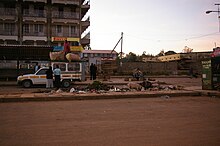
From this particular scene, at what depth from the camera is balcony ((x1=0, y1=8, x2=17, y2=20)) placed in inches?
1487

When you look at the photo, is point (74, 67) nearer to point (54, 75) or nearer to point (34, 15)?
point (54, 75)

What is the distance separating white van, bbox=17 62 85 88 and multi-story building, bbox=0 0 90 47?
933 inches

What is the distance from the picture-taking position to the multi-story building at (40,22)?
38250mm

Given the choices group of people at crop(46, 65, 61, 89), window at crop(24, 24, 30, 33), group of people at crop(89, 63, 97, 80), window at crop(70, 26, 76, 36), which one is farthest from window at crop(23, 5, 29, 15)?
group of people at crop(46, 65, 61, 89)

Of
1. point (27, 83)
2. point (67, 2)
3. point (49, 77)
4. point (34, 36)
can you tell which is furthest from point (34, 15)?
point (49, 77)

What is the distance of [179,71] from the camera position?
40.2m

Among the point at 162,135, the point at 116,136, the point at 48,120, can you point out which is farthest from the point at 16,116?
the point at 162,135

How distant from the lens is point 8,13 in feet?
126

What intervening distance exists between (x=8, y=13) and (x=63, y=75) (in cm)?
2716

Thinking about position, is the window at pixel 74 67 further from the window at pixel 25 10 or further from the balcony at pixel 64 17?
the window at pixel 25 10

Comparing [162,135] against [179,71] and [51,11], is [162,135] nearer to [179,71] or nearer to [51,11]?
[179,71]

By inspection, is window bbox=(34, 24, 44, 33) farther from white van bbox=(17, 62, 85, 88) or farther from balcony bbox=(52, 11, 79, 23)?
white van bbox=(17, 62, 85, 88)

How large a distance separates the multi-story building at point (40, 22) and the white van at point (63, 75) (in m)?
23.7

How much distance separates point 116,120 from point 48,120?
1.86m
